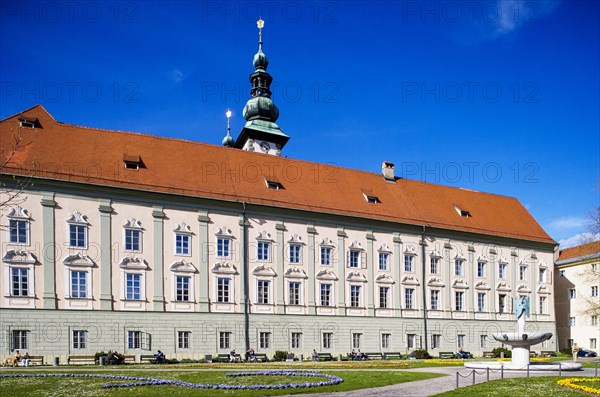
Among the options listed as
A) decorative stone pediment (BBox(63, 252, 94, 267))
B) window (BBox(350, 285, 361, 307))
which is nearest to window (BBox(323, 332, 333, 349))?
window (BBox(350, 285, 361, 307))

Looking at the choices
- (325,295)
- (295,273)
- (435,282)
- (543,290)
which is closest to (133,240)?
(295,273)

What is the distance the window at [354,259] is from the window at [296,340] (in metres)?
7.27

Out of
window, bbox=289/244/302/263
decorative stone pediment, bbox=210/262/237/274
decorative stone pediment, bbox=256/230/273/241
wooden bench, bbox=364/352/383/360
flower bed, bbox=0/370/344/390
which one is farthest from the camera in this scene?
wooden bench, bbox=364/352/383/360

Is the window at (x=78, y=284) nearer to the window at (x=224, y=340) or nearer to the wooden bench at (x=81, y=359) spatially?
the wooden bench at (x=81, y=359)

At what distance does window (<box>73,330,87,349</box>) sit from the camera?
38.3 m

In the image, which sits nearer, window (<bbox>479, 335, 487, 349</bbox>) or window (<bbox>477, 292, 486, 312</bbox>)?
window (<bbox>479, 335, 487, 349</bbox>)

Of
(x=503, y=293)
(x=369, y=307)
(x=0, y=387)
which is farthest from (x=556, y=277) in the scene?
(x=0, y=387)

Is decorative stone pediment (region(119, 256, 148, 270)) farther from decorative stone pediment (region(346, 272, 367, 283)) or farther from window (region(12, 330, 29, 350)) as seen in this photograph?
decorative stone pediment (region(346, 272, 367, 283))

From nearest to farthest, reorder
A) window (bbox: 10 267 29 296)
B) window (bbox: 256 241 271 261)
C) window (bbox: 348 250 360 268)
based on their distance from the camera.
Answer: window (bbox: 10 267 29 296) → window (bbox: 256 241 271 261) → window (bbox: 348 250 360 268)

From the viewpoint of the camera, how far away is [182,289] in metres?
42.3

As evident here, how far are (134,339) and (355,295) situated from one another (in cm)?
1822

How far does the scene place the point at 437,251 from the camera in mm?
54375

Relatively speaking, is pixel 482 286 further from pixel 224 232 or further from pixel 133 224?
pixel 133 224

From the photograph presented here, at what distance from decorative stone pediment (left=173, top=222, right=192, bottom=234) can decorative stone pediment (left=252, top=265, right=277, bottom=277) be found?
577 centimetres
